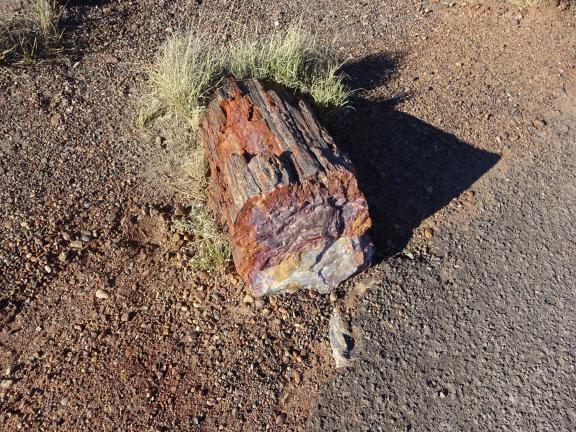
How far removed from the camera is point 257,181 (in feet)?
10.3

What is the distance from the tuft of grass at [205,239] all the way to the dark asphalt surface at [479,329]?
3.04 ft

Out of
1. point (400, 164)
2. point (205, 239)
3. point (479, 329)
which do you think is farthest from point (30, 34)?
point (479, 329)

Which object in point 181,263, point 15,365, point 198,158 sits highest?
point 198,158

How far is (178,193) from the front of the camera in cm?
407

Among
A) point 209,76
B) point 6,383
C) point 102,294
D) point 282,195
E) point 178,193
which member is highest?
point 282,195

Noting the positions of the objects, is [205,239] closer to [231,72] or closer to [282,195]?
[282,195]

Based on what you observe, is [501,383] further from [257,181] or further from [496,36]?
[496,36]

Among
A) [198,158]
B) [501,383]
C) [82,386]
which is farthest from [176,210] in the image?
[501,383]

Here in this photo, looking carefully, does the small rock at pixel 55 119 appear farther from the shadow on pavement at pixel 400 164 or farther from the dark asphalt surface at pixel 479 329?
the dark asphalt surface at pixel 479 329

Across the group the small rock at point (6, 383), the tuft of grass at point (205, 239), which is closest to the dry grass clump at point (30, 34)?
the tuft of grass at point (205, 239)

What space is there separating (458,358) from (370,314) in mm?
560

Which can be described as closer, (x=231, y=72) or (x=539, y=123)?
(x=231, y=72)

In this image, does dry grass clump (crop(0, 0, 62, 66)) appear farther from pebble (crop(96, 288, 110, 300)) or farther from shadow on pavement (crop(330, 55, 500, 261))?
shadow on pavement (crop(330, 55, 500, 261))

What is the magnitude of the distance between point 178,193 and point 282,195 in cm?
121
